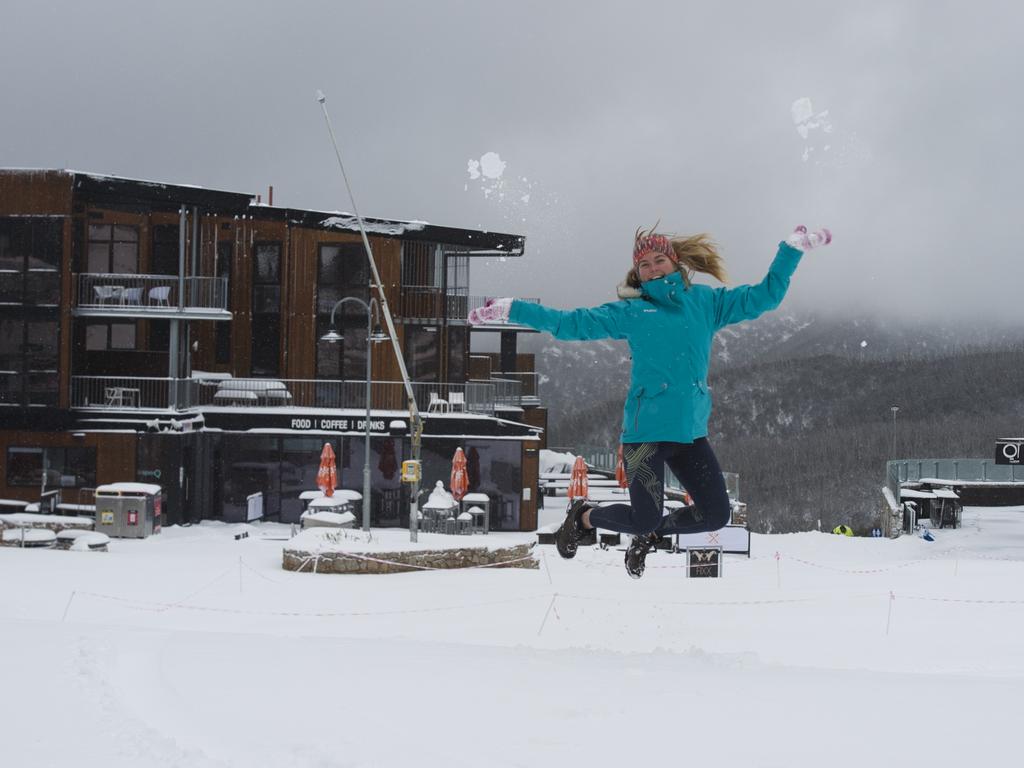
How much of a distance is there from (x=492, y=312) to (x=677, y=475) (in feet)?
5.69

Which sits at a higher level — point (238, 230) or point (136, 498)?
point (238, 230)

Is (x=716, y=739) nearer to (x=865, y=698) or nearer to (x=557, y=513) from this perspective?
(x=865, y=698)

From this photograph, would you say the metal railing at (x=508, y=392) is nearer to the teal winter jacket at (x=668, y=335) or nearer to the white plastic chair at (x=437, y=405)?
the white plastic chair at (x=437, y=405)

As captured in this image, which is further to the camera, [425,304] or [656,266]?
[425,304]

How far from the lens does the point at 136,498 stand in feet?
87.6

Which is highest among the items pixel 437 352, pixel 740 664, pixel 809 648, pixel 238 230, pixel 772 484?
pixel 238 230

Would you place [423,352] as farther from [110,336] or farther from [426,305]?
[110,336]

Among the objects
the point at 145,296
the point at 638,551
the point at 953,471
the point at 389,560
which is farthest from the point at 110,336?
the point at 953,471

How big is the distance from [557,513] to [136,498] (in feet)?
61.3

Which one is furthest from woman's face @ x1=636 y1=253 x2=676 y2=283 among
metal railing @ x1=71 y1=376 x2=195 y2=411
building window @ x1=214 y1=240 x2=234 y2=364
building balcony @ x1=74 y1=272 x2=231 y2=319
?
building window @ x1=214 y1=240 x2=234 y2=364

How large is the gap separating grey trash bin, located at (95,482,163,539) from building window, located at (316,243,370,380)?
10.0 metres

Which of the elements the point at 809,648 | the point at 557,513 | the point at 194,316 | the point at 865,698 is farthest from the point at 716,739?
the point at 557,513

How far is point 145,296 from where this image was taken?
33.1 metres

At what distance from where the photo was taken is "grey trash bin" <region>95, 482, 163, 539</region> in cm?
2656
